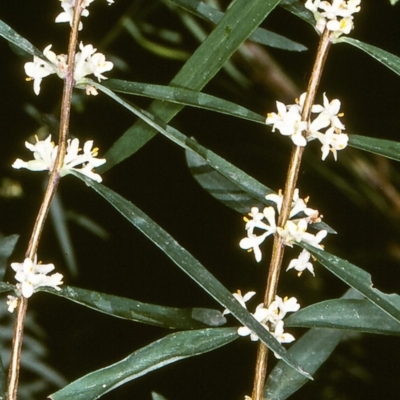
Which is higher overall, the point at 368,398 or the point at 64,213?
the point at 64,213

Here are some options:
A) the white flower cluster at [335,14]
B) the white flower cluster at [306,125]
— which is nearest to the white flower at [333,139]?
the white flower cluster at [306,125]

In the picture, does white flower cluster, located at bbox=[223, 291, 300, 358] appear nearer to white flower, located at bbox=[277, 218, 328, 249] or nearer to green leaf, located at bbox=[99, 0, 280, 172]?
white flower, located at bbox=[277, 218, 328, 249]

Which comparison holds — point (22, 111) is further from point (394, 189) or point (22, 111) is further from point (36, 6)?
point (394, 189)

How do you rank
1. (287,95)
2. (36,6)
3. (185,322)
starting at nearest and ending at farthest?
(185,322), (36,6), (287,95)

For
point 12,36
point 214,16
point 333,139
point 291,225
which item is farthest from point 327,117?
point 12,36

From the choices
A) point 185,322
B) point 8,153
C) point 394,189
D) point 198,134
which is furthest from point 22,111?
point 394,189

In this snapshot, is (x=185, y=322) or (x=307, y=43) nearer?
(x=185, y=322)

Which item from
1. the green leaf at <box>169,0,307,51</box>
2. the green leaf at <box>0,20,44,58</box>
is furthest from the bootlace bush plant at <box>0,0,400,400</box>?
the green leaf at <box>169,0,307,51</box>
